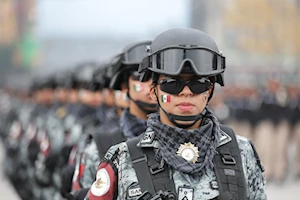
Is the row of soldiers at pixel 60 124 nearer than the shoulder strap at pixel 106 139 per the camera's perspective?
No

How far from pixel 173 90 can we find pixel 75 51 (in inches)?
1388

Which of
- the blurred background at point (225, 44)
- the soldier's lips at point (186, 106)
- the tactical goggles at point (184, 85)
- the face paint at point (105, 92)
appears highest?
the tactical goggles at point (184, 85)

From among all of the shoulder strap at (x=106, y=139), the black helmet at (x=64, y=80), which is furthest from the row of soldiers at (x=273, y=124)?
the shoulder strap at (x=106, y=139)

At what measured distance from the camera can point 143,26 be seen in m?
34.1

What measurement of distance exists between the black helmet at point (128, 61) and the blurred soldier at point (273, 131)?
356 inches

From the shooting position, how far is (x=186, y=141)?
11.2 feet

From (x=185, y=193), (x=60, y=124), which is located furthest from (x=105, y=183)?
(x=60, y=124)

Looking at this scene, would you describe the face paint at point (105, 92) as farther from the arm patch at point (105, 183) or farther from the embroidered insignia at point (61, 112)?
the arm patch at point (105, 183)

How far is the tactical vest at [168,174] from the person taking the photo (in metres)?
3.35

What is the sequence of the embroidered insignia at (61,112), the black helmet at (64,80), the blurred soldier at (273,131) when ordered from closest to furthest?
the embroidered insignia at (61,112), the black helmet at (64,80), the blurred soldier at (273,131)

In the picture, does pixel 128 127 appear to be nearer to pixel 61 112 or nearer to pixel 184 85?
pixel 184 85

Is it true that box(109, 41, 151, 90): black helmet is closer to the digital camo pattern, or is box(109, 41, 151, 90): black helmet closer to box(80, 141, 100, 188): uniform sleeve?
box(80, 141, 100, 188): uniform sleeve

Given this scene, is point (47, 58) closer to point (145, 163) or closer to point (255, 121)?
point (255, 121)

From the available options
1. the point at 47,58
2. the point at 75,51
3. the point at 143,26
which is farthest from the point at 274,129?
the point at 47,58
